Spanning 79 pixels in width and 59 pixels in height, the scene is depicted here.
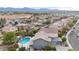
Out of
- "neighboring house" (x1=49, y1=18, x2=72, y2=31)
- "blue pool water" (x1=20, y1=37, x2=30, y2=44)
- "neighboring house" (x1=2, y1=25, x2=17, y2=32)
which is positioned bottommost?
"blue pool water" (x1=20, y1=37, x2=30, y2=44)

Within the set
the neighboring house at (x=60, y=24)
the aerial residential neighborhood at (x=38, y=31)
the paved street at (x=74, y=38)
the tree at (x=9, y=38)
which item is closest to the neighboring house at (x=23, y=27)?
the aerial residential neighborhood at (x=38, y=31)

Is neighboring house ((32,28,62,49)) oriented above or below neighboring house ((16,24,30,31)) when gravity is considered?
below

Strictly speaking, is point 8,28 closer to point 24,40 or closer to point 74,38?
point 24,40

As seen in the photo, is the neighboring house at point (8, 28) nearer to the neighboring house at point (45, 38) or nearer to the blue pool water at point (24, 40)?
the blue pool water at point (24, 40)

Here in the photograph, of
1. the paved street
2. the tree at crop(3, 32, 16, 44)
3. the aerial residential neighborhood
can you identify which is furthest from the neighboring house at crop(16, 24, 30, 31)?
the paved street

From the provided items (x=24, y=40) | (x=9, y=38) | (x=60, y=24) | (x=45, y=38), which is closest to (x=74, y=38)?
(x=60, y=24)

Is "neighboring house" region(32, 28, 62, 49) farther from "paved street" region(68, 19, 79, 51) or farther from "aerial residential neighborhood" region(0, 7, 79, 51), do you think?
"paved street" region(68, 19, 79, 51)
